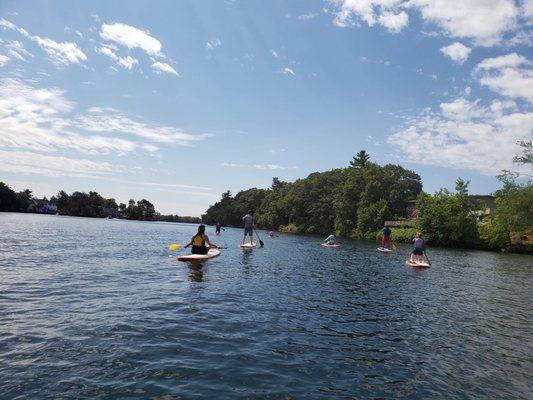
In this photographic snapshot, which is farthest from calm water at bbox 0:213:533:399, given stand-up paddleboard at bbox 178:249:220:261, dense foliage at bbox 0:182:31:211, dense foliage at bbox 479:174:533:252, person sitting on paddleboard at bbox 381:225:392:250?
dense foliage at bbox 0:182:31:211

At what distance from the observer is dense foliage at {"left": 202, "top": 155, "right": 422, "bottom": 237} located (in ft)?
313

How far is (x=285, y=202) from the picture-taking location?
134000 millimetres

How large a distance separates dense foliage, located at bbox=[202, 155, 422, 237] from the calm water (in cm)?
7686

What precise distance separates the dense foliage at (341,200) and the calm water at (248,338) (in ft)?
252

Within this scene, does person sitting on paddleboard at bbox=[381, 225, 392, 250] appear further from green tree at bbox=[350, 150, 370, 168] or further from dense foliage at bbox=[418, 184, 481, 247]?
green tree at bbox=[350, 150, 370, 168]

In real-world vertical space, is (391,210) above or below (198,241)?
above

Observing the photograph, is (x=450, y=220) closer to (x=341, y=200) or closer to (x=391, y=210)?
(x=391, y=210)

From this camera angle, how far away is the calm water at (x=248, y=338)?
7430 mm

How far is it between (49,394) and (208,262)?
61.7 ft

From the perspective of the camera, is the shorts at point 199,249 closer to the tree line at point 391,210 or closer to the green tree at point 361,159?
the tree line at point 391,210

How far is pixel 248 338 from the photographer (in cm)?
1020

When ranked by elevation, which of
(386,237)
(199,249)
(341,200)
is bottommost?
(199,249)

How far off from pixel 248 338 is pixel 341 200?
9479 cm

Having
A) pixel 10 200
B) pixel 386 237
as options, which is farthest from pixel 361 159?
pixel 10 200
